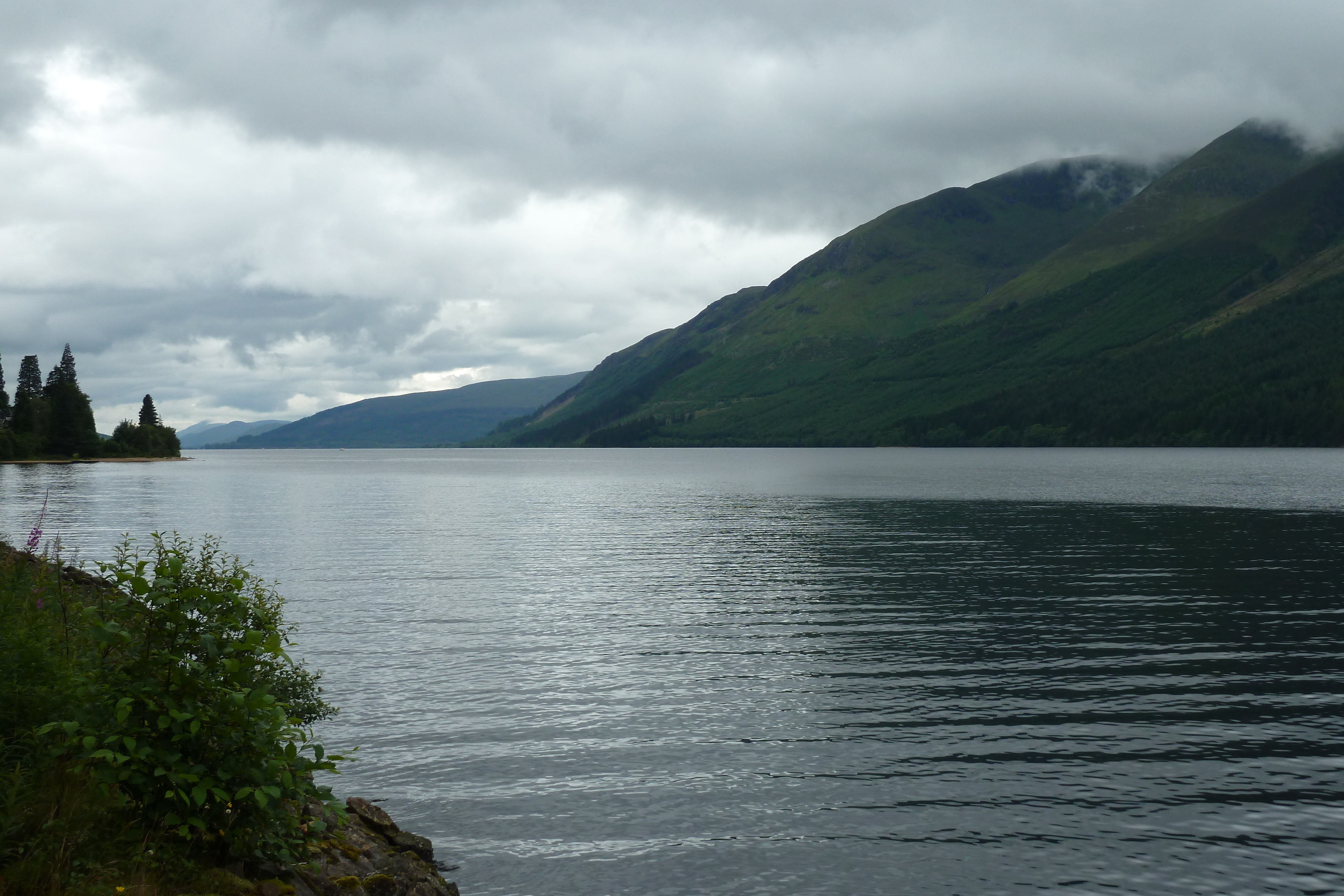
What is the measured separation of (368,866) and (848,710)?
17314 millimetres

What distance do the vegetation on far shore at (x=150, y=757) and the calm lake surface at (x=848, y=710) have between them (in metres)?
6.18

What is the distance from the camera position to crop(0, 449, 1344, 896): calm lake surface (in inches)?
778

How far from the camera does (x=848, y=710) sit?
30375 mm

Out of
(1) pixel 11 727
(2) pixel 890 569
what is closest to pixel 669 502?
(2) pixel 890 569

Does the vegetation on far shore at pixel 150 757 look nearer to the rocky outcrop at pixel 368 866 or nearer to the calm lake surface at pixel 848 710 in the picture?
the rocky outcrop at pixel 368 866

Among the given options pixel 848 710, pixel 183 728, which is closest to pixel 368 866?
pixel 183 728

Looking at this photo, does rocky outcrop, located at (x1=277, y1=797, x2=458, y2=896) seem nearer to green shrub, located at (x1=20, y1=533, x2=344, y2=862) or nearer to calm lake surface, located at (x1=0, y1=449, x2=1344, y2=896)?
green shrub, located at (x1=20, y1=533, x2=344, y2=862)

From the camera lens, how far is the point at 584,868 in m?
19.1

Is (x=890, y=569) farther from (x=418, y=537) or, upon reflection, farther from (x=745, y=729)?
(x=418, y=537)

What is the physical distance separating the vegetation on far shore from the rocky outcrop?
0.47m

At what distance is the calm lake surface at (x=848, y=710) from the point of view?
1975 cm

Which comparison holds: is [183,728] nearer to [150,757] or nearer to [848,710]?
[150,757]

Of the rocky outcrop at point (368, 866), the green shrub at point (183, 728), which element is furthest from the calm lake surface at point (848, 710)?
the green shrub at point (183, 728)

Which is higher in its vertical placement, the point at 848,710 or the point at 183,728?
the point at 183,728
